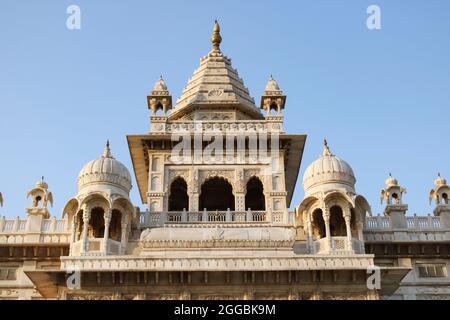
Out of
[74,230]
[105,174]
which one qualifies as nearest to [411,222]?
[105,174]

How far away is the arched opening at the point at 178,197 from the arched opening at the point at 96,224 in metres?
5.61

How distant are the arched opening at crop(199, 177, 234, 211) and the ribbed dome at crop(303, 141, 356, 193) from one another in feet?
24.7

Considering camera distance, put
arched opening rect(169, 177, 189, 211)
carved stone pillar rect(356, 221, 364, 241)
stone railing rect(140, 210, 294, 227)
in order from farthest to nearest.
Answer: arched opening rect(169, 177, 189, 211), stone railing rect(140, 210, 294, 227), carved stone pillar rect(356, 221, 364, 241)

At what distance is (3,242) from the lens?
33.6m

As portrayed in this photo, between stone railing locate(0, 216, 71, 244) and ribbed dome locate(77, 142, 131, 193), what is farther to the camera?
stone railing locate(0, 216, 71, 244)

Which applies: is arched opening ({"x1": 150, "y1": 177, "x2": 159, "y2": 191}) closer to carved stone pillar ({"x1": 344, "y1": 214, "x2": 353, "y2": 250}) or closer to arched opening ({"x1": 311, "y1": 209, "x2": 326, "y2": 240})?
arched opening ({"x1": 311, "y1": 209, "x2": 326, "y2": 240})

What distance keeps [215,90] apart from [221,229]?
41.2 feet

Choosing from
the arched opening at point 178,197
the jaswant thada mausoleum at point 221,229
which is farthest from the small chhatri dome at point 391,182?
the arched opening at point 178,197

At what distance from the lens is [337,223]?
34125 millimetres

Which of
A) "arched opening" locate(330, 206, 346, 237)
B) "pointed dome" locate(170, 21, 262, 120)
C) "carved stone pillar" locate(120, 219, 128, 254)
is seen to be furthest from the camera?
"pointed dome" locate(170, 21, 262, 120)

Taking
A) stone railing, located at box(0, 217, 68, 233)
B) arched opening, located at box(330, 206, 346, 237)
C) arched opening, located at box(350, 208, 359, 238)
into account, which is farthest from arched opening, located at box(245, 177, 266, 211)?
stone railing, located at box(0, 217, 68, 233)

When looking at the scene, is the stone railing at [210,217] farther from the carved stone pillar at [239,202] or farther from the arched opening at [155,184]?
the arched opening at [155,184]

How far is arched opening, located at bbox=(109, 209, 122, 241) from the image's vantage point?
33.1m

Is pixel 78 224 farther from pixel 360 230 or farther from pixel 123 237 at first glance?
pixel 360 230
